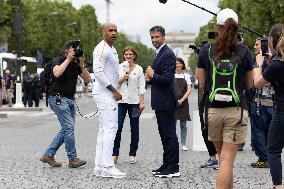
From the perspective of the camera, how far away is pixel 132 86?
1078 cm

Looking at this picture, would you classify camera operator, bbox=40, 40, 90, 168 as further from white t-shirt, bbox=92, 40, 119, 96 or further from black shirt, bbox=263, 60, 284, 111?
black shirt, bbox=263, 60, 284, 111

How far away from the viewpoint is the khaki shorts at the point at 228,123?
21.1 ft

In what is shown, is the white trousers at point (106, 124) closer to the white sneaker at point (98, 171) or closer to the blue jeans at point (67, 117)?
the white sneaker at point (98, 171)

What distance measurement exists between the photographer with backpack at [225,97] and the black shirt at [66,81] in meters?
3.72

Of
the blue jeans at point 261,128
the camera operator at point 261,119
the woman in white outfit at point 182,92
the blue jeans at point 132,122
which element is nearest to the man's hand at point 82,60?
the blue jeans at point 132,122

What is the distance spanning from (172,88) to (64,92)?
167 centimetres

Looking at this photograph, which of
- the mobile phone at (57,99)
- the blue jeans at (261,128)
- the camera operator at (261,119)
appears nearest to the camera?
the mobile phone at (57,99)

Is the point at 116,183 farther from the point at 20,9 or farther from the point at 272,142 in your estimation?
the point at 20,9

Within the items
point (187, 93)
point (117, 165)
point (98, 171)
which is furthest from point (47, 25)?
point (98, 171)

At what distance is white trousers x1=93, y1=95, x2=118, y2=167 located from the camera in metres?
9.02

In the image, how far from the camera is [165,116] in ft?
29.7

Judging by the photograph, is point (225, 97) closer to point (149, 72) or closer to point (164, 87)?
point (149, 72)

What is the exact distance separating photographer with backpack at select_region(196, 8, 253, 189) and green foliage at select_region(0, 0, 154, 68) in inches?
1835

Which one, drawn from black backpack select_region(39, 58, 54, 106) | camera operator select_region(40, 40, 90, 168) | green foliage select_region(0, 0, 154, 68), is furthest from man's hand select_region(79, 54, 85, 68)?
green foliage select_region(0, 0, 154, 68)
